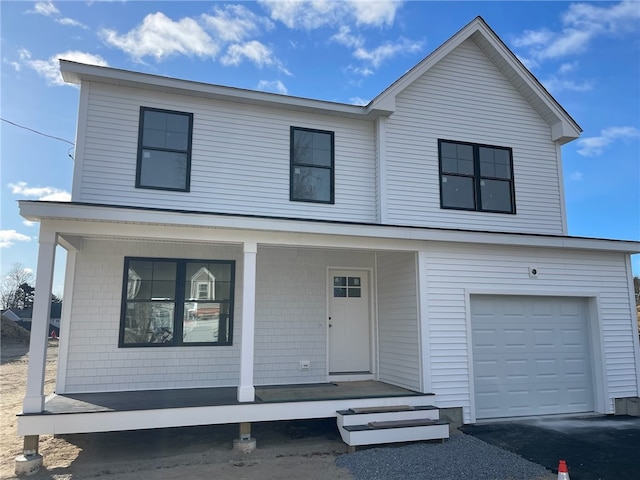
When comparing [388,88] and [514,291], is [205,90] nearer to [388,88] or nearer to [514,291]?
[388,88]

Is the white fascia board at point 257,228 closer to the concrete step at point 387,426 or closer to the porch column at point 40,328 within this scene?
the porch column at point 40,328

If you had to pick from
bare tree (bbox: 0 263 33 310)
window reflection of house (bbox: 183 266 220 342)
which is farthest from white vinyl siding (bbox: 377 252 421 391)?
bare tree (bbox: 0 263 33 310)

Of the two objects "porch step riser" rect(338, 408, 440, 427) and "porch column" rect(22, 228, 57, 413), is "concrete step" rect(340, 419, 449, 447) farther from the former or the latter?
"porch column" rect(22, 228, 57, 413)

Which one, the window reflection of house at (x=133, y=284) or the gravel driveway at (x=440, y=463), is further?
the window reflection of house at (x=133, y=284)

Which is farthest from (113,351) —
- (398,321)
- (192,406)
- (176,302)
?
(398,321)

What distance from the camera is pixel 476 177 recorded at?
30.6ft

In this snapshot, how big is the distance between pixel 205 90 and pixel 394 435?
6.55 m

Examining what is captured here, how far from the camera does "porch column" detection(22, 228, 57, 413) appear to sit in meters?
5.62

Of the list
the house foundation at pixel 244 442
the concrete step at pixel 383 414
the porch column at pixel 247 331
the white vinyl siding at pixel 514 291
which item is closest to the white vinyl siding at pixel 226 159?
the porch column at pixel 247 331

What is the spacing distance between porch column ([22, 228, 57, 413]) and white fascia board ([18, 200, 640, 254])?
14.3 inches

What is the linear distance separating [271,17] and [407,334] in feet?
26.2

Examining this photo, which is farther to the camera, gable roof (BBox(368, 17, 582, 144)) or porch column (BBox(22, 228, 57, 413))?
gable roof (BBox(368, 17, 582, 144))

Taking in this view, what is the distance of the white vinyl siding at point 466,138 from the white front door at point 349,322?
1.57 m

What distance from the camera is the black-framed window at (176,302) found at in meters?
7.81
